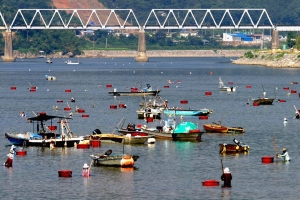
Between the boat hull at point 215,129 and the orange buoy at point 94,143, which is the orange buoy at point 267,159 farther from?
the boat hull at point 215,129

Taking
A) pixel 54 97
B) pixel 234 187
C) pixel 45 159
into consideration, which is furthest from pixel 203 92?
pixel 234 187

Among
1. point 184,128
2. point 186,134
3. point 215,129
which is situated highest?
point 184,128

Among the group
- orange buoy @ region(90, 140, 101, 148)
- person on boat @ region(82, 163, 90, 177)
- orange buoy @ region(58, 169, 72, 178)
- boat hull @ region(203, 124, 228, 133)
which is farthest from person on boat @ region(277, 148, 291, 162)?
boat hull @ region(203, 124, 228, 133)

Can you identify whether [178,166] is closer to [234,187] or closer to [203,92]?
[234,187]

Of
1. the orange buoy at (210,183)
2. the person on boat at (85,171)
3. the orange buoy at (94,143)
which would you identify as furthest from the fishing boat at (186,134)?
the orange buoy at (210,183)

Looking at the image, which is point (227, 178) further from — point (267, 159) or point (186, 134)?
point (186, 134)

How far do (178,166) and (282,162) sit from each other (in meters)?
8.29

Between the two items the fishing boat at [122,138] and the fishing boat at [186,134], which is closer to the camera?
the fishing boat at [122,138]

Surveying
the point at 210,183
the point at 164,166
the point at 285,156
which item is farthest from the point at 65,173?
the point at 285,156

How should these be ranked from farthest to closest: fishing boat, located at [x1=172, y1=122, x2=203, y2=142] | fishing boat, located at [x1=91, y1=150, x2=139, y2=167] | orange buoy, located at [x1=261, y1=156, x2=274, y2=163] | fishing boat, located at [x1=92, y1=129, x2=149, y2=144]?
fishing boat, located at [x1=172, y1=122, x2=203, y2=142], fishing boat, located at [x1=92, y1=129, x2=149, y2=144], orange buoy, located at [x1=261, y1=156, x2=274, y2=163], fishing boat, located at [x1=91, y1=150, x2=139, y2=167]

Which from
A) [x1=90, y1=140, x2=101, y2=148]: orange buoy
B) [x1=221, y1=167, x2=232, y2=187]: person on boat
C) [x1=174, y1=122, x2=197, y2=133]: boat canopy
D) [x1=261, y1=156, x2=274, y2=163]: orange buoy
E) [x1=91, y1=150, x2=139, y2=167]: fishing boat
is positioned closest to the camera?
[x1=221, y1=167, x2=232, y2=187]: person on boat

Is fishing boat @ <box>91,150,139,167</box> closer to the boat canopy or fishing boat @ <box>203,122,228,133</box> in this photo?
the boat canopy

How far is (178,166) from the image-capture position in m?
78.9

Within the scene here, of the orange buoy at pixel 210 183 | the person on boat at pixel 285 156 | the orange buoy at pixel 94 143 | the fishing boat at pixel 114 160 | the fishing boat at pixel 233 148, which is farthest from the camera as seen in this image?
the orange buoy at pixel 94 143
